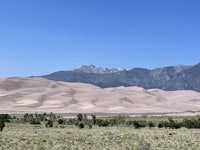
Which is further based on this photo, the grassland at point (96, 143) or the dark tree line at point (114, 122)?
the dark tree line at point (114, 122)

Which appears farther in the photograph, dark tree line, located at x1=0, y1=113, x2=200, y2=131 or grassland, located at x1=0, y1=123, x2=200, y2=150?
dark tree line, located at x1=0, y1=113, x2=200, y2=131

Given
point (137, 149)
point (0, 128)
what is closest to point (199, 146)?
point (137, 149)

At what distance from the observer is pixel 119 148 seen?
41.0 m

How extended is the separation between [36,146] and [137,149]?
858 centimetres

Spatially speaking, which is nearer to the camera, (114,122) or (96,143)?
(96,143)

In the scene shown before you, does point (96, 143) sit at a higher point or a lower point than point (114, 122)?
lower

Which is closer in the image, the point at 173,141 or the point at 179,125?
the point at 173,141

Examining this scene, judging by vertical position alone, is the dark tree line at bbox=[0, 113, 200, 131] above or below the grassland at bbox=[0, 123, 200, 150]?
above

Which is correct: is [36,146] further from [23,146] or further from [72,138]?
[72,138]

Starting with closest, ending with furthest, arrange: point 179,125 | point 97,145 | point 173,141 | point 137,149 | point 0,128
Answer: point 137,149 → point 97,145 → point 173,141 → point 0,128 → point 179,125

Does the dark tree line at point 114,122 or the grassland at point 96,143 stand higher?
the dark tree line at point 114,122

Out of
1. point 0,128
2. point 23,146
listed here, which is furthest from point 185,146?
point 0,128

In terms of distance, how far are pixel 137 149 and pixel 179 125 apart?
4653 cm

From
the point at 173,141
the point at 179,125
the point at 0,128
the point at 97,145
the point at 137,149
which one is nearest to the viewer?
the point at 137,149
